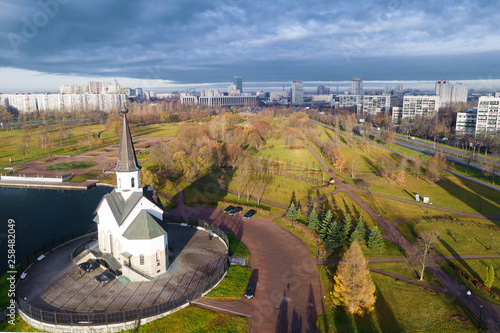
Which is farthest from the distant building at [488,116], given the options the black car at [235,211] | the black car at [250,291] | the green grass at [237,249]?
the black car at [250,291]

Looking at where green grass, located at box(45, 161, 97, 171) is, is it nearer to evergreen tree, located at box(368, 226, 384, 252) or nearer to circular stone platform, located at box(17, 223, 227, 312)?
circular stone platform, located at box(17, 223, 227, 312)

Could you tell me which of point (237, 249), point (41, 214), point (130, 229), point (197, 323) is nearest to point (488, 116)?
point (237, 249)

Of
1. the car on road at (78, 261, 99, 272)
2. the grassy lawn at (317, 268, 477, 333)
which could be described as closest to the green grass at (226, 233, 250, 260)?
the grassy lawn at (317, 268, 477, 333)

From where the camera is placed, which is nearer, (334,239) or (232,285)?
(232,285)

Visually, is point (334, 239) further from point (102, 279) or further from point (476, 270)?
point (102, 279)

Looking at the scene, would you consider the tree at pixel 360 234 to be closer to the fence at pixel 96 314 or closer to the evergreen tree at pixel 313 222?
the evergreen tree at pixel 313 222
